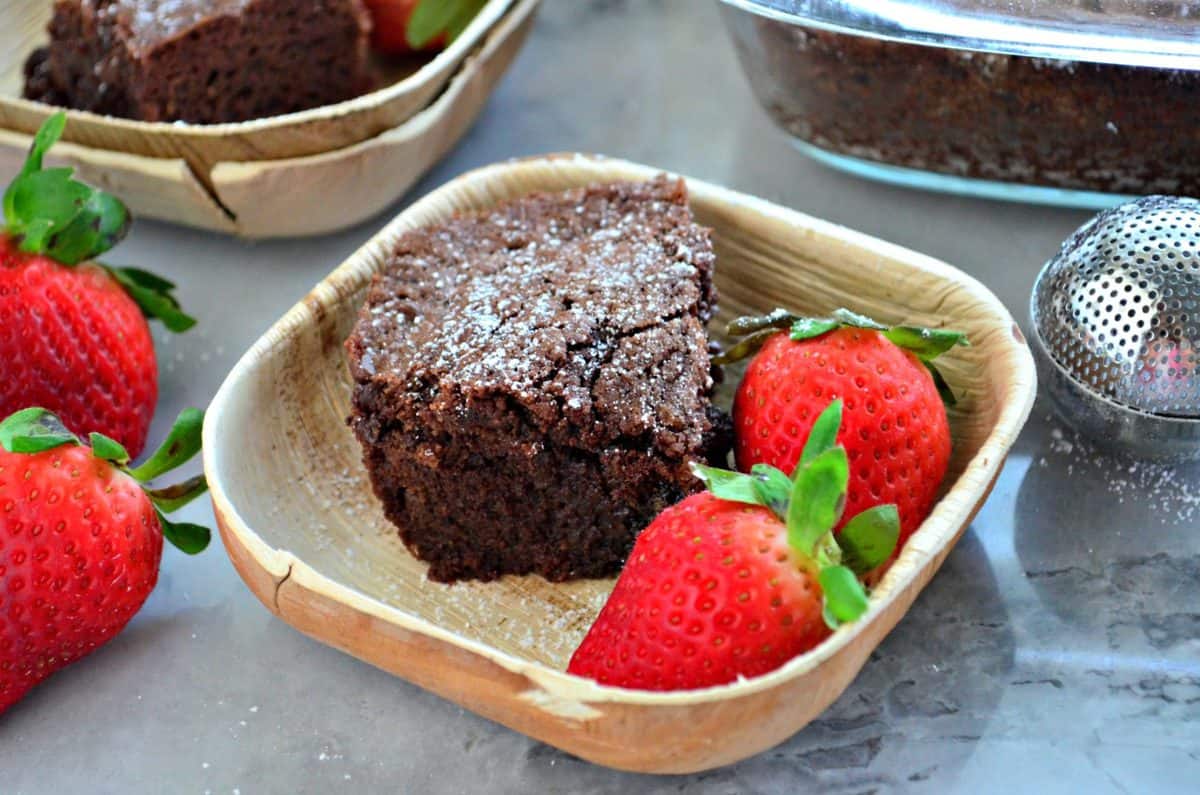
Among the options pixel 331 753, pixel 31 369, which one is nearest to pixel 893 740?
pixel 331 753

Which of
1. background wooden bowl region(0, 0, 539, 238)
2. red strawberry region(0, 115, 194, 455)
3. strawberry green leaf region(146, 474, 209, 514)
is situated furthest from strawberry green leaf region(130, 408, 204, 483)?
background wooden bowl region(0, 0, 539, 238)

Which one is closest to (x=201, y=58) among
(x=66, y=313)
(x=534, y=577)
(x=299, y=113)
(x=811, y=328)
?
(x=299, y=113)

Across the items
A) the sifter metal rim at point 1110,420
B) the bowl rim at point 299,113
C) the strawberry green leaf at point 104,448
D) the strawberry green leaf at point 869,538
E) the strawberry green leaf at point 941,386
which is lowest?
the sifter metal rim at point 1110,420

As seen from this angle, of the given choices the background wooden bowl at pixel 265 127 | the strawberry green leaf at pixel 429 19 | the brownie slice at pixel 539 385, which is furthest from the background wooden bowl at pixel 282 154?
the brownie slice at pixel 539 385

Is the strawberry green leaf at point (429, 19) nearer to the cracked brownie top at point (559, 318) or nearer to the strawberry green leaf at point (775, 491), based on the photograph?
the cracked brownie top at point (559, 318)

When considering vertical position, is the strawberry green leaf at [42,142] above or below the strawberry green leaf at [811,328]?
above

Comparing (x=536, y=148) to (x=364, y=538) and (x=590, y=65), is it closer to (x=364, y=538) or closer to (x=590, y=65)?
(x=590, y=65)

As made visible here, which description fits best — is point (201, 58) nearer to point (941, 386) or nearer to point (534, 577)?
point (534, 577)
